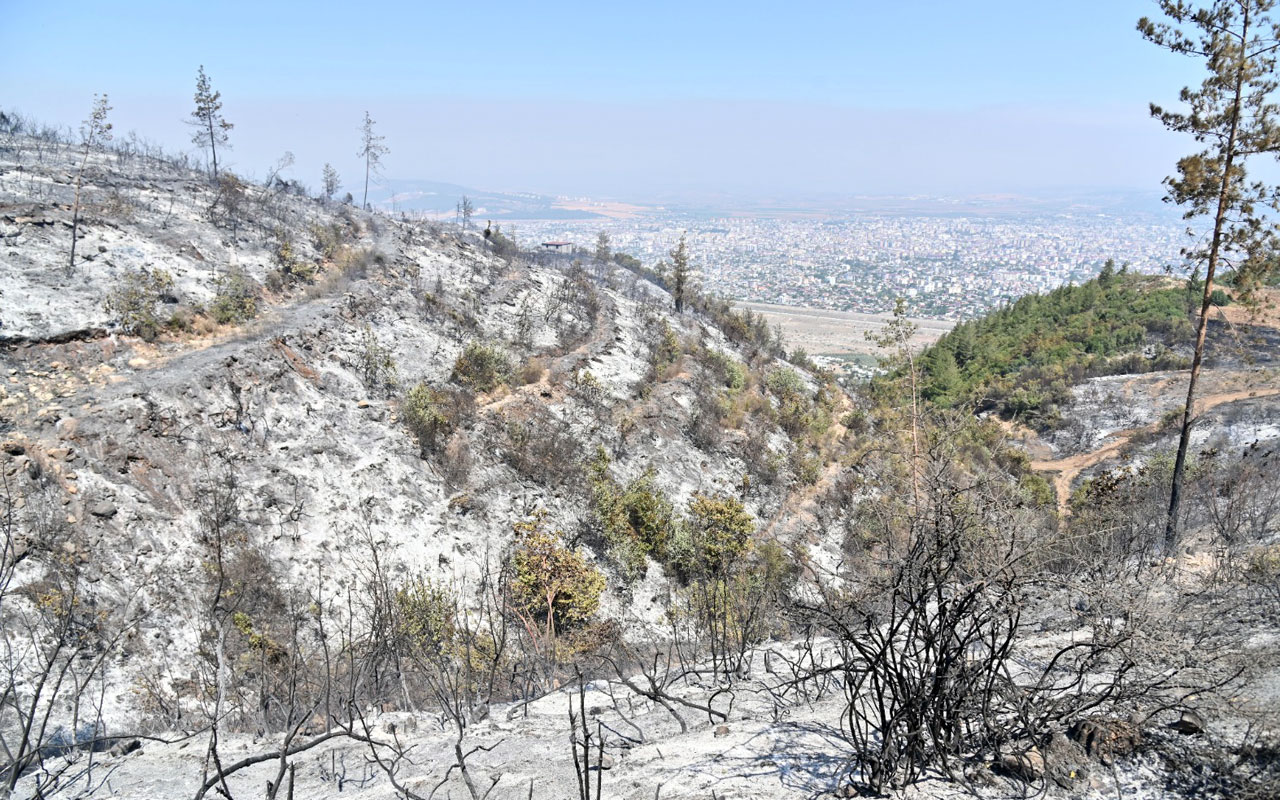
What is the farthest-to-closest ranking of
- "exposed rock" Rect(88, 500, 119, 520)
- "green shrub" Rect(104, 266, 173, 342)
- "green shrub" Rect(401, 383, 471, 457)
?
"green shrub" Rect(401, 383, 471, 457)
"green shrub" Rect(104, 266, 173, 342)
"exposed rock" Rect(88, 500, 119, 520)

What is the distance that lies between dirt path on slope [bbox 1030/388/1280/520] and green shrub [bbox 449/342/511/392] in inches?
614

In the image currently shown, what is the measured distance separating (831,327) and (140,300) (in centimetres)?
5120

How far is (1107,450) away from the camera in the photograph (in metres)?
20.0

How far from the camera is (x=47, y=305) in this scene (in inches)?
468

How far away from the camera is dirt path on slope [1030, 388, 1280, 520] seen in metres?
19.0

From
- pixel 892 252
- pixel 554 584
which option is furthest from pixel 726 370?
pixel 892 252

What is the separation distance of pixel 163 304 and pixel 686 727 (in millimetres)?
14100

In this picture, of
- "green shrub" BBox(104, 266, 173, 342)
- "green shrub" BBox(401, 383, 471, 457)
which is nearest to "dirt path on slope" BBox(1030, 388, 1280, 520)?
"green shrub" BBox(401, 383, 471, 457)

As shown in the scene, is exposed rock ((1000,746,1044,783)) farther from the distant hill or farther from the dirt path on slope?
the distant hill

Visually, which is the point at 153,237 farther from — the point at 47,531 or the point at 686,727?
the point at 686,727

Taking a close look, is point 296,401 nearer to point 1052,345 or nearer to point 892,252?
point 1052,345

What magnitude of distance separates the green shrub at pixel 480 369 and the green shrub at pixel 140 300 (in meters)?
5.95

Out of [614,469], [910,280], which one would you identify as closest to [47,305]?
[614,469]

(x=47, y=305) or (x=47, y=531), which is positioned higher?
(x=47, y=305)
